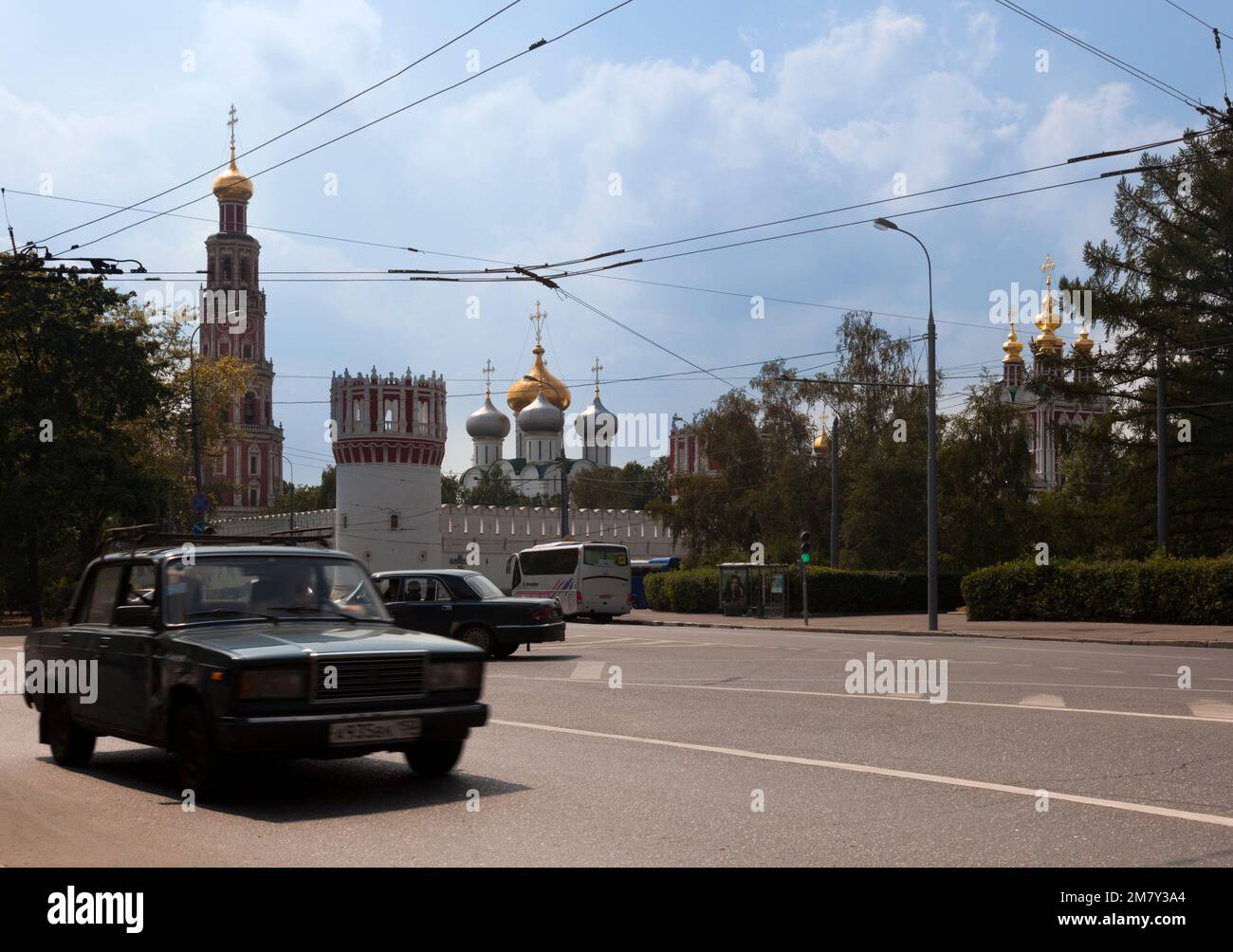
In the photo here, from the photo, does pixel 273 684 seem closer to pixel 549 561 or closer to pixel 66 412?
pixel 66 412

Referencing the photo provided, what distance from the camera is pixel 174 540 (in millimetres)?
10945

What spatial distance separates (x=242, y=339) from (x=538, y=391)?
95.0 feet

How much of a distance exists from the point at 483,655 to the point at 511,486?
442ft

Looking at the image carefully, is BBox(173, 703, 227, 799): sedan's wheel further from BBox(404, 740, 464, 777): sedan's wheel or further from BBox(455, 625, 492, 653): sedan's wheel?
BBox(455, 625, 492, 653): sedan's wheel

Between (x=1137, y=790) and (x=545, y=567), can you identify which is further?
(x=545, y=567)

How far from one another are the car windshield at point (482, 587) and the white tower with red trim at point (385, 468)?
5486cm

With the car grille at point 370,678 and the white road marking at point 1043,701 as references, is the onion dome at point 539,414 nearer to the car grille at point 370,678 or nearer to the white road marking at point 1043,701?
the white road marking at point 1043,701

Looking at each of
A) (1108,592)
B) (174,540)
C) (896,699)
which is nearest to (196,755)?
(174,540)

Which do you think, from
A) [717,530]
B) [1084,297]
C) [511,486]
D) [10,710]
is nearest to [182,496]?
[717,530]

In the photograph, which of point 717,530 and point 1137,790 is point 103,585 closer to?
point 1137,790

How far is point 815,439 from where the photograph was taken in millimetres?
69188

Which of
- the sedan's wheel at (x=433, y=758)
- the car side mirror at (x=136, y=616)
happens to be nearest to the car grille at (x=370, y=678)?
the sedan's wheel at (x=433, y=758)

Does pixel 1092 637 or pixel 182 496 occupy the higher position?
pixel 182 496
